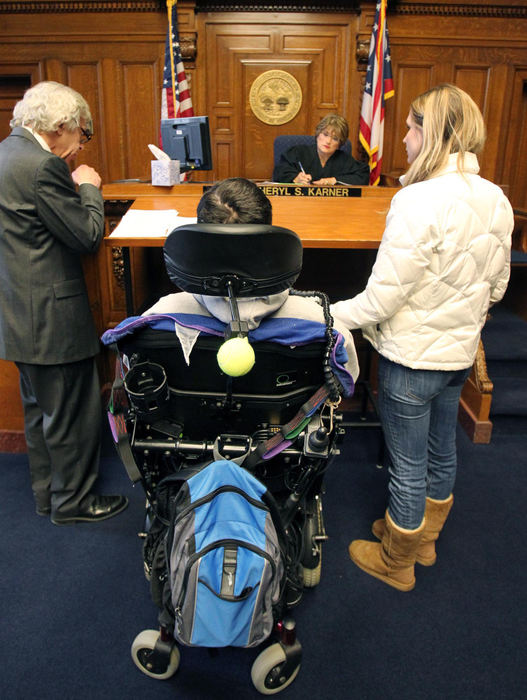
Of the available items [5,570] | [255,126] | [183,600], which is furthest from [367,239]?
[255,126]

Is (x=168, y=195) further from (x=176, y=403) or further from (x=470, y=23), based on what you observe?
(x=470, y=23)

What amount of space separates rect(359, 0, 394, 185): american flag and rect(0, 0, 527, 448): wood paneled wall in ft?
0.51

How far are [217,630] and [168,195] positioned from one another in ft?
6.28

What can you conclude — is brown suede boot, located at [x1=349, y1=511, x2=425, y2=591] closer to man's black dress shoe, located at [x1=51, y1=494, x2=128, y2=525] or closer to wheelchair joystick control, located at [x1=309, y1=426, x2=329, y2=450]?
wheelchair joystick control, located at [x1=309, y1=426, x2=329, y2=450]

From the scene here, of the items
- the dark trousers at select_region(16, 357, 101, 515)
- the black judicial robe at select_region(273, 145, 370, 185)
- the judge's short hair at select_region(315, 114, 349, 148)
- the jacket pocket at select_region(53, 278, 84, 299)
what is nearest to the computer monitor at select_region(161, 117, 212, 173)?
the black judicial robe at select_region(273, 145, 370, 185)

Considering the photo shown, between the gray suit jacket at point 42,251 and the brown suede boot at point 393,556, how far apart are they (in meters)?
1.14

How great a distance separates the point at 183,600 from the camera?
3.29 feet

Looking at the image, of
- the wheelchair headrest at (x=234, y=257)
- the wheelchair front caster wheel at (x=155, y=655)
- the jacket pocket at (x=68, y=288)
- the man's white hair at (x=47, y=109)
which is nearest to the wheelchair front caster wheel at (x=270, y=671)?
the wheelchair front caster wheel at (x=155, y=655)

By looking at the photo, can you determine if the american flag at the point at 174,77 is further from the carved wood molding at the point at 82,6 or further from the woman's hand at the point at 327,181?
the woman's hand at the point at 327,181

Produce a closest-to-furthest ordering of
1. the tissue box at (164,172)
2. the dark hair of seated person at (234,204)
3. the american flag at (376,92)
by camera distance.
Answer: the dark hair of seated person at (234,204), the tissue box at (164,172), the american flag at (376,92)

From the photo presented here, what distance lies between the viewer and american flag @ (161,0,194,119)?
416 centimetres

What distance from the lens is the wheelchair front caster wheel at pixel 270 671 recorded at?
1.27 metres

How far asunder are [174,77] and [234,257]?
3.85 m

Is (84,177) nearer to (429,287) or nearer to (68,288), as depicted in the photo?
(68,288)
